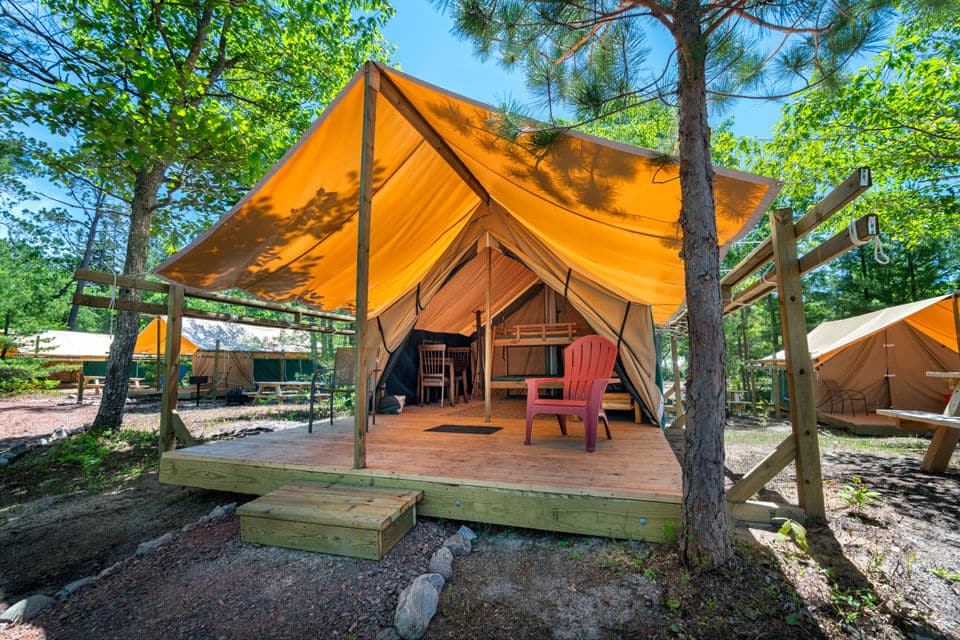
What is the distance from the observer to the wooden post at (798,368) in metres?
2.26

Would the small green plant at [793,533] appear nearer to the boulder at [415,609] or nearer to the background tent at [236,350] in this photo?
the boulder at [415,609]

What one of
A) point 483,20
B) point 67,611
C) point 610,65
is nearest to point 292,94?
point 483,20

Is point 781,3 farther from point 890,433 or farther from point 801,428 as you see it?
point 890,433

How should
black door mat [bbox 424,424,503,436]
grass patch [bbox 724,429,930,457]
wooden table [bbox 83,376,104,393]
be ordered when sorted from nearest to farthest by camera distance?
black door mat [bbox 424,424,503,436] → grass patch [bbox 724,429,930,457] → wooden table [bbox 83,376,104,393]

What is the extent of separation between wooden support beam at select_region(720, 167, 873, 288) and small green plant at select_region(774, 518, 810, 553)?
160 cm

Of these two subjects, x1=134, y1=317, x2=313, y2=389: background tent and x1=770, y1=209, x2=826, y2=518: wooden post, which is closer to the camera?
x1=770, y1=209, x2=826, y2=518: wooden post

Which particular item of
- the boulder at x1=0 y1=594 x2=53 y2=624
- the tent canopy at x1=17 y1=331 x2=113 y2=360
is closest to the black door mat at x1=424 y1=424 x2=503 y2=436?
the boulder at x1=0 y1=594 x2=53 y2=624

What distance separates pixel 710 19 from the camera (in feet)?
6.59

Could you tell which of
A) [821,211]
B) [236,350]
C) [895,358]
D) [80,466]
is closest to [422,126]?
[821,211]

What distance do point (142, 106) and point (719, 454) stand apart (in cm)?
583

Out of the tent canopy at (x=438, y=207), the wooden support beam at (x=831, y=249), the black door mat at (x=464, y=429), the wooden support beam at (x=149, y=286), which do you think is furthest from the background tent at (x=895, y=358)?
the wooden support beam at (x=149, y=286)

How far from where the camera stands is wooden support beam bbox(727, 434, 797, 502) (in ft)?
7.44

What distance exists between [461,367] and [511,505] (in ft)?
17.2

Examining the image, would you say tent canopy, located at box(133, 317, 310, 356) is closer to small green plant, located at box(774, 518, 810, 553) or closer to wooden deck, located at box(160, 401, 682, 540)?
wooden deck, located at box(160, 401, 682, 540)
